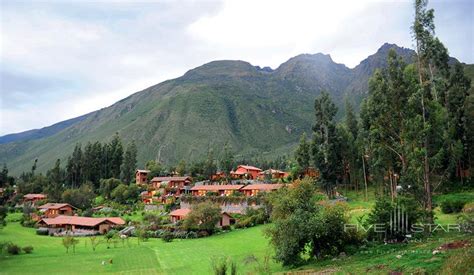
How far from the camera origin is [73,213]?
83500 millimetres

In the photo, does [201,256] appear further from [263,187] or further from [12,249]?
[263,187]

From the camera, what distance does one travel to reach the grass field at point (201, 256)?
21.3 meters

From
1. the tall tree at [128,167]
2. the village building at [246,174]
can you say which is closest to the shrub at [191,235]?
the village building at [246,174]

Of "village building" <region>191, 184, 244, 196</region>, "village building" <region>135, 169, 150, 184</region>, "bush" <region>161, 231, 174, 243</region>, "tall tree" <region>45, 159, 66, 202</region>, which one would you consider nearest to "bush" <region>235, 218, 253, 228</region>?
"bush" <region>161, 231, 174, 243</region>

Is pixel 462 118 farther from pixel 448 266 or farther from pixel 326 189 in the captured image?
pixel 448 266

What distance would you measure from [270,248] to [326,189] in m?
28.6

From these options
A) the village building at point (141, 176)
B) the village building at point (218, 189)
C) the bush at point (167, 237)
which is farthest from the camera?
the village building at point (141, 176)

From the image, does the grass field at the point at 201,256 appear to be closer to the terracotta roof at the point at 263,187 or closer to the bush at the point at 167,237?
the bush at the point at 167,237

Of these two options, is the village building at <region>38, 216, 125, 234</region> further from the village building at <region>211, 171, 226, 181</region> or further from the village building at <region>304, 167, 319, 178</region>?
the village building at <region>304, 167, 319, 178</region>

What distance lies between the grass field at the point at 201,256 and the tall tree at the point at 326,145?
474 cm

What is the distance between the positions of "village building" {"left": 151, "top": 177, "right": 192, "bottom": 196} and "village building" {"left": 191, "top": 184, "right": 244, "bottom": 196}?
200 inches

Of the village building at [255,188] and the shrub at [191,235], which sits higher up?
the village building at [255,188]

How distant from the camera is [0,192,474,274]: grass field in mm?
21344

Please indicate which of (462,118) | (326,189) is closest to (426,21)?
(462,118)
